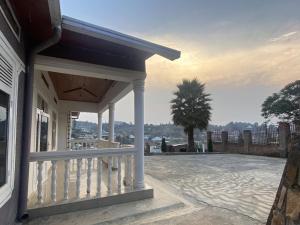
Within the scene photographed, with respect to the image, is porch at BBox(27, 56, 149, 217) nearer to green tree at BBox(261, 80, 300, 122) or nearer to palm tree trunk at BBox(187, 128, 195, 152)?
palm tree trunk at BBox(187, 128, 195, 152)

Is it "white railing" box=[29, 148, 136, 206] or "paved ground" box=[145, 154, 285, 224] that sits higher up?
"white railing" box=[29, 148, 136, 206]

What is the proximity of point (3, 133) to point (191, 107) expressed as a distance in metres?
19.4

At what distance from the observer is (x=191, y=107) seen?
21156mm

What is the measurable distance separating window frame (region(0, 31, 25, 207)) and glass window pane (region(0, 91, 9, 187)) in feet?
0.19

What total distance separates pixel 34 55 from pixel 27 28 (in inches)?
20.7

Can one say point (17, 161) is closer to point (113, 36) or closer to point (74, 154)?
point (74, 154)

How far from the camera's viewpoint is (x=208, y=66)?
10445 millimetres

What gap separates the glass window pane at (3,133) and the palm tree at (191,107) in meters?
18.8

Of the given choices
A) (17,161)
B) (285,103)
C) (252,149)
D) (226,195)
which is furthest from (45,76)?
(285,103)

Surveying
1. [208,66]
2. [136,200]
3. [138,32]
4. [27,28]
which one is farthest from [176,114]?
[27,28]

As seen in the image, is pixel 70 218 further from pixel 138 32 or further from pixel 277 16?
pixel 277 16

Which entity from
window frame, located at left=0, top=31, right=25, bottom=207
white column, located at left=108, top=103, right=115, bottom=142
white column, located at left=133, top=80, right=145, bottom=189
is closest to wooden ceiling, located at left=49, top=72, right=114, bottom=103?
white column, located at left=108, top=103, right=115, bottom=142

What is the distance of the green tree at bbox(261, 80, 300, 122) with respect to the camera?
20.0 metres

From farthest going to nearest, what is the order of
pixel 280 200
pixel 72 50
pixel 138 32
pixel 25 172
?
pixel 138 32
pixel 72 50
pixel 25 172
pixel 280 200
